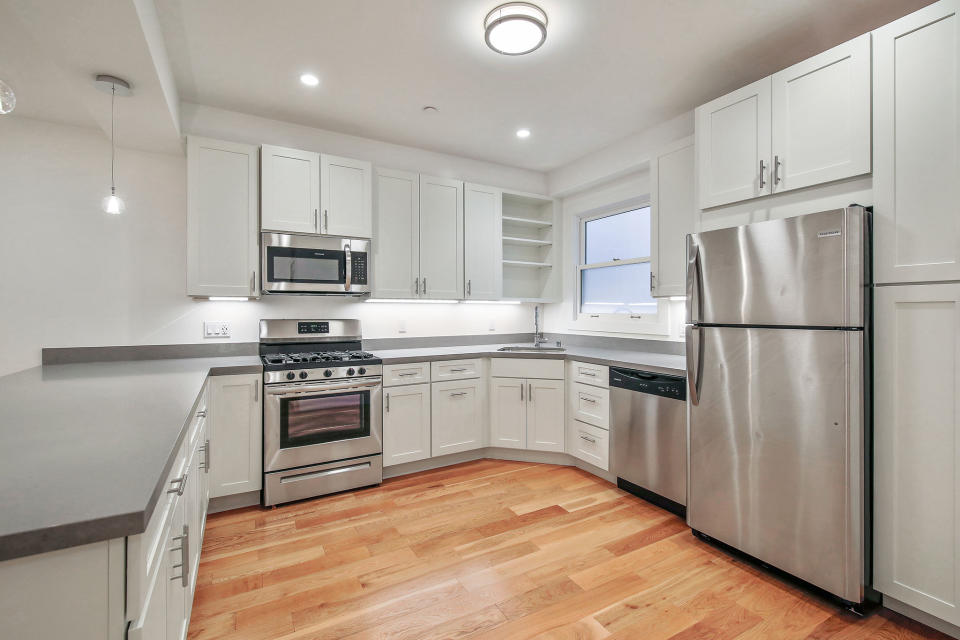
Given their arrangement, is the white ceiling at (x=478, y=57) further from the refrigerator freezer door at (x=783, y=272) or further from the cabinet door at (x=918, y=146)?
the refrigerator freezer door at (x=783, y=272)

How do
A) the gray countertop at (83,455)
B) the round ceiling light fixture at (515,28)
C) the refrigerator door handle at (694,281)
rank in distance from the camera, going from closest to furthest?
the gray countertop at (83,455)
the round ceiling light fixture at (515,28)
the refrigerator door handle at (694,281)

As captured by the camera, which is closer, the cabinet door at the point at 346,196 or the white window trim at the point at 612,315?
the cabinet door at the point at 346,196

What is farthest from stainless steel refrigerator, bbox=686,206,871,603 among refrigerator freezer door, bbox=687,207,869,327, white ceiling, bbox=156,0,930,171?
white ceiling, bbox=156,0,930,171

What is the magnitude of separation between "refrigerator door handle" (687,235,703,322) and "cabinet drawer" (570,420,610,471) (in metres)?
1.20

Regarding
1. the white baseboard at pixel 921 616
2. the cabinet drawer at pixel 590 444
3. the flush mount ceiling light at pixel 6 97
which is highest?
the flush mount ceiling light at pixel 6 97

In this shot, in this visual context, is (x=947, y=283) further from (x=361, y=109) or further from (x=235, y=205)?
(x=235, y=205)

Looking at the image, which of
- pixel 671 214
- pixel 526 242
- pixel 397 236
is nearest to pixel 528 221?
pixel 526 242

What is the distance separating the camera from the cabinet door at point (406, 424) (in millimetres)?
3291

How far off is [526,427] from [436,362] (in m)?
0.93

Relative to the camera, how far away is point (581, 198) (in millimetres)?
4285

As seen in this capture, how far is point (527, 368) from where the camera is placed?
3.67 meters

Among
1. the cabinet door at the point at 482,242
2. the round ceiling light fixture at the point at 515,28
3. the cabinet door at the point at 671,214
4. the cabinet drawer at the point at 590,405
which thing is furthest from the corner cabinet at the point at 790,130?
the cabinet door at the point at 482,242

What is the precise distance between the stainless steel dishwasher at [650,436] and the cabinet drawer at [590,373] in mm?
72

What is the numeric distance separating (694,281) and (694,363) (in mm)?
446
